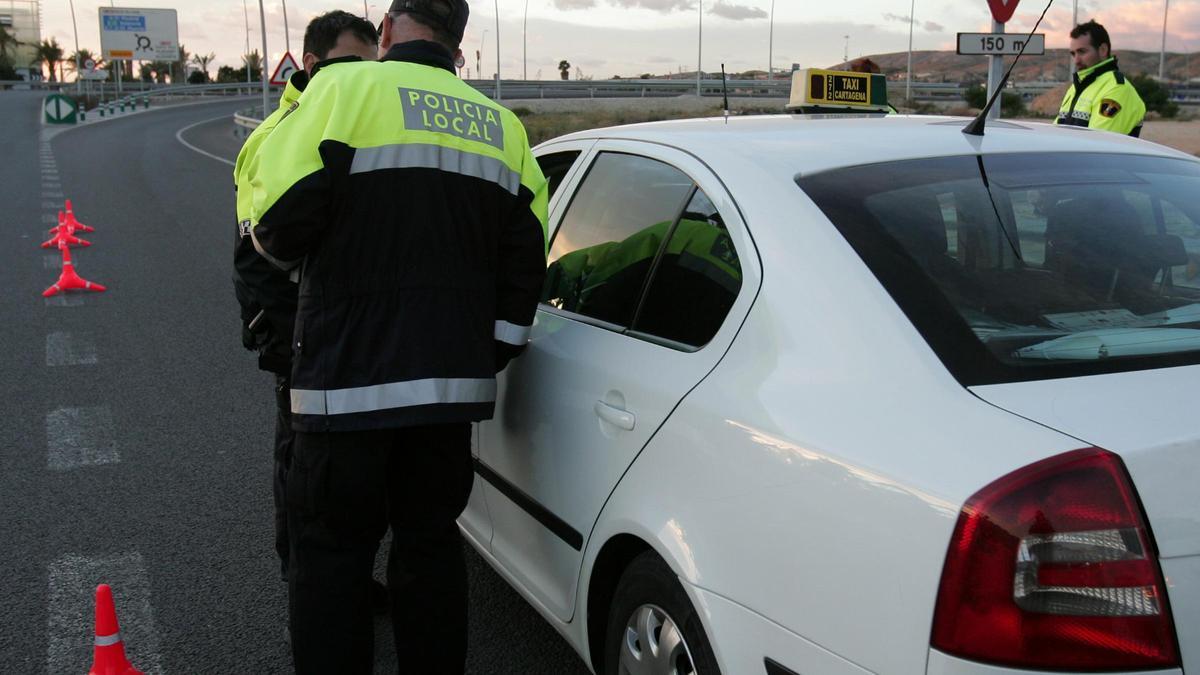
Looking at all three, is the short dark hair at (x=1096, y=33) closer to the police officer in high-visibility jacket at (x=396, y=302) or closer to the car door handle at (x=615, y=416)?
the police officer in high-visibility jacket at (x=396, y=302)

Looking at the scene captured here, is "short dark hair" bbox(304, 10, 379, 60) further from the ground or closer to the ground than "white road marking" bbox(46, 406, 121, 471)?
further from the ground

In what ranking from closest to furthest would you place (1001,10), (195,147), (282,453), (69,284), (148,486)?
(282,453), (148,486), (1001,10), (69,284), (195,147)

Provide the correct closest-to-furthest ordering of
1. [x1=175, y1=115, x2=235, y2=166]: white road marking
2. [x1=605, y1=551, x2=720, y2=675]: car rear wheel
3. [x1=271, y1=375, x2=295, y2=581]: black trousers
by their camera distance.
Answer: [x1=605, y1=551, x2=720, y2=675]: car rear wheel → [x1=271, y1=375, x2=295, y2=581]: black trousers → [x1=175, y1=115, x2=235, y2=166]: white road marking

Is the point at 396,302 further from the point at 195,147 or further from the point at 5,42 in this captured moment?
the point at 5,42

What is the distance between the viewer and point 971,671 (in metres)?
1.68

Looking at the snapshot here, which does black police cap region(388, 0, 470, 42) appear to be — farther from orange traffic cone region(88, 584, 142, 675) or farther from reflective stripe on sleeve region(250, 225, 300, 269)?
orange traffic cone region(88, 584, 142, 675)

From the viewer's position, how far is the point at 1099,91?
682 cm

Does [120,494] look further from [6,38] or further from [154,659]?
[6,38]

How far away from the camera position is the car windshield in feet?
6.65

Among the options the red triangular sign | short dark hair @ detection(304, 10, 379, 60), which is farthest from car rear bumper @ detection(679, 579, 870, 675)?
the red triangular sign

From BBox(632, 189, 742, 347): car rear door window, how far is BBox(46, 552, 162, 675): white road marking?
188cm

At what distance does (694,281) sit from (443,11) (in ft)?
3.13

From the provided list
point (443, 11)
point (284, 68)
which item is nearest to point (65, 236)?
point (443, 11)

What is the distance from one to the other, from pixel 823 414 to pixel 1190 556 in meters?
0.60
